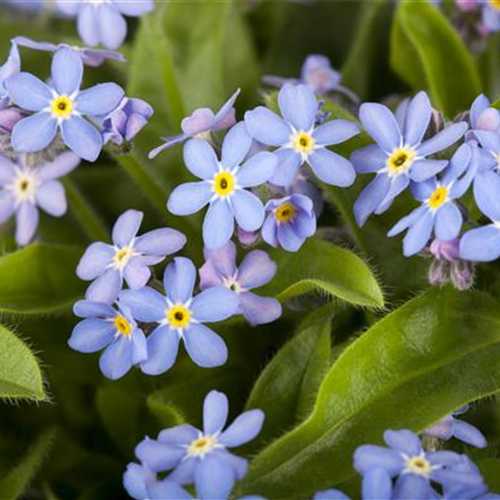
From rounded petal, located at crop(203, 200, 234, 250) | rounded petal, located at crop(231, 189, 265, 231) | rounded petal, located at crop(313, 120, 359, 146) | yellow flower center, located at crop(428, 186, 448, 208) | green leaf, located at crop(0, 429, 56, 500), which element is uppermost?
rounded petal, located at crop(313, 120, 359, 146)

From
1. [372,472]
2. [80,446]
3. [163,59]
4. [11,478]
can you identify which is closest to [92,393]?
[80,446]

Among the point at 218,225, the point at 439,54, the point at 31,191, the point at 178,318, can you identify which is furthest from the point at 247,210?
the point at 439,54

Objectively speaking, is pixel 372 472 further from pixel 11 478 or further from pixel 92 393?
pixel 92 393

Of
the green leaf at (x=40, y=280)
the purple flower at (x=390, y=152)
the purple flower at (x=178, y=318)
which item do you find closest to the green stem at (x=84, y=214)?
the green leaf at (x=40, y=280)

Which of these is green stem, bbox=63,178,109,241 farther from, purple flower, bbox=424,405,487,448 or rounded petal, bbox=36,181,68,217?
purple flower, bbox=424,405,487,448

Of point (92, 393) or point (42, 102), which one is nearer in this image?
point (42, 102)

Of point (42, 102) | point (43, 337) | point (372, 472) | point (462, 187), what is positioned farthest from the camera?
point (43, 337)

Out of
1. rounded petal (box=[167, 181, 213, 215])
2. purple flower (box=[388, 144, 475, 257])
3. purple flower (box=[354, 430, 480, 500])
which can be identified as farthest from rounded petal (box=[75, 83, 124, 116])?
purple flower (box=[354, 430, 480, 500])
